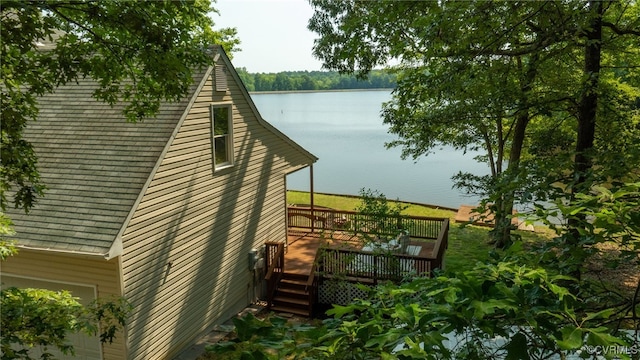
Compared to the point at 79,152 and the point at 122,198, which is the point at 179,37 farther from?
the point at 79,152

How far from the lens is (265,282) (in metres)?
12.5

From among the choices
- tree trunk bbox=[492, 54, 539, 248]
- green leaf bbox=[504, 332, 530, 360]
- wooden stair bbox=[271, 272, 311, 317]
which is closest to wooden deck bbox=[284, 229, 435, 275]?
wooden stair bbox=[271, 272, 311, 317]

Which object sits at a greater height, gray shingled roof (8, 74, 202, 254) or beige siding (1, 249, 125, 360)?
gray shingled roof (8, 74, 202, 254)

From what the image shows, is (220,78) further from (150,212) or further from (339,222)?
(339,222)

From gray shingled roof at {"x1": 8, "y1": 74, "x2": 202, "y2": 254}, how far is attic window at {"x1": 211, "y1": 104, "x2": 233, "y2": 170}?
4.22 feet

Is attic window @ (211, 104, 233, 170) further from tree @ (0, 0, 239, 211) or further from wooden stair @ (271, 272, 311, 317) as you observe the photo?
tree @ (0, 0, 239, 211)

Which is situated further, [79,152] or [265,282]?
[265,282]

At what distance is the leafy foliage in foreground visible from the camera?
152cm

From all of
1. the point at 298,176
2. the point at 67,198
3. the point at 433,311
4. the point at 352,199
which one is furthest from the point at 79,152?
the point at 298,176

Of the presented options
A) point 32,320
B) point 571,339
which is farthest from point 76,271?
point 571,339

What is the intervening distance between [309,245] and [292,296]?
9.66 feet

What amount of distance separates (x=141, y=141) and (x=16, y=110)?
177 inches

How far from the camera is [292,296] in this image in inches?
463

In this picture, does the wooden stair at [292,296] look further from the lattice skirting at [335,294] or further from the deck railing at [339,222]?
the deck railing at [339,222]
